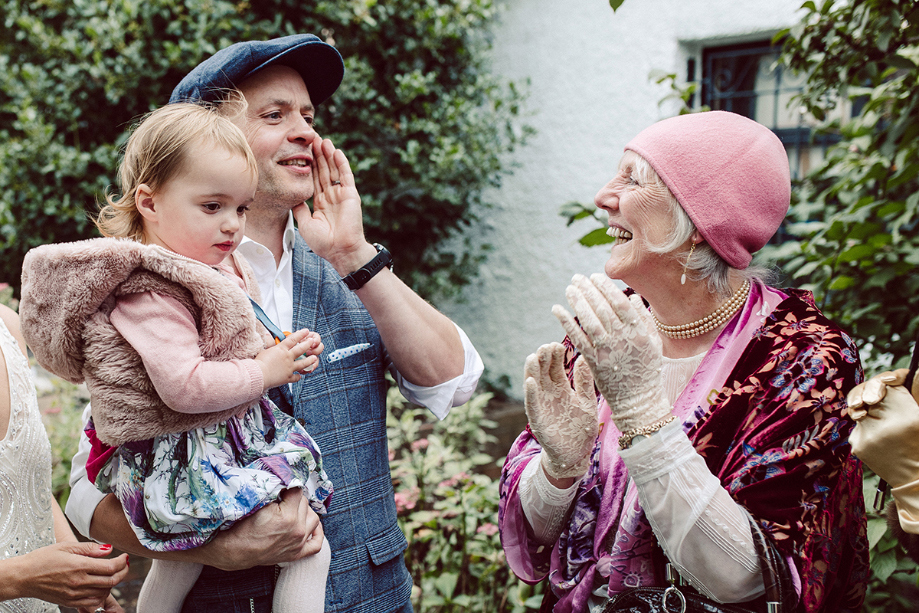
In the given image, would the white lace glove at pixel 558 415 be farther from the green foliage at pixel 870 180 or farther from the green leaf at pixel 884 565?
the green foliage at pixel 870 180

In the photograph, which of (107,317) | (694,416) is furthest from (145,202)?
(694,416)

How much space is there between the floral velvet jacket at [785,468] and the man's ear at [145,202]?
1.21 metres

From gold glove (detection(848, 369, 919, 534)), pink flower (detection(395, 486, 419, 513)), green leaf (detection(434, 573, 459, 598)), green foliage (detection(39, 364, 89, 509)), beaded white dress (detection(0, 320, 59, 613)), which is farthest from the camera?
green foliage (detection(39, 364, 89, 509))

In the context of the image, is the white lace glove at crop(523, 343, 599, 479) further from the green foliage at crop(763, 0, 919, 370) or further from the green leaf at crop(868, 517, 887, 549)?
the green foliage at crop(763, 0, 919, 370)

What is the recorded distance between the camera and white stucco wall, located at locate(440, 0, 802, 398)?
14.4 feet

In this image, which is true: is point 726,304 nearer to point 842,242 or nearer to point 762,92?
point 842,242

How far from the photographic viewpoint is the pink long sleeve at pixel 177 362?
132 cm

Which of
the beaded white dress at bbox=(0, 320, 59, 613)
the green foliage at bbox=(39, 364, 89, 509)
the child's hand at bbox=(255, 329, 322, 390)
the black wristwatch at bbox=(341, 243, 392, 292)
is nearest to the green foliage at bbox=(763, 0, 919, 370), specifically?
the black wristwatch at bbox=(341, 243, 392, 292)

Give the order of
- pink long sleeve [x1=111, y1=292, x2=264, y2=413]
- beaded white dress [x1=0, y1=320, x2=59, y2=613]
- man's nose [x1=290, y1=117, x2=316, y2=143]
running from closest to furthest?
1. pink long sleeve [x1=111, y1=292, x2=264, y2=413]
2. beaded white dress [x1=0, y1=320, x2=59, y2=613]
3. man's nose [x1=290, y1=117, x2=316, y2=143]

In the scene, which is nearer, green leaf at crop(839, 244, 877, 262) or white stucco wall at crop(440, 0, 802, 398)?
green leaf at crop(839, 244, 877, 262)

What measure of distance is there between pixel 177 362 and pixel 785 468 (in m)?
1.24

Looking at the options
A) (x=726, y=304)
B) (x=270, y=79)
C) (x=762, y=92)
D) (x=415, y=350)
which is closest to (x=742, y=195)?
(x=726, y=304)

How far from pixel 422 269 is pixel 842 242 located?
3.82m

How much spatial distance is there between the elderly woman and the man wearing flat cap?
33cm
